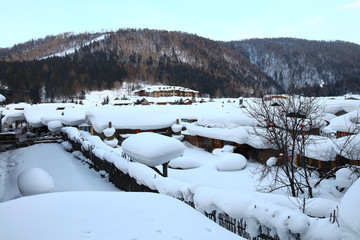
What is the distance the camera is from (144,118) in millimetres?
24297

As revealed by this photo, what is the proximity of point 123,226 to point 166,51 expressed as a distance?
524 feet

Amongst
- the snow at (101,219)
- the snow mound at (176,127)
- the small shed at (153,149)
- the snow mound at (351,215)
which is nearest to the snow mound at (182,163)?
the small shed at (153,149)

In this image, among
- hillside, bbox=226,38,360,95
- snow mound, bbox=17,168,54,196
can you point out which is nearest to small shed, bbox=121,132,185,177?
snow mound, bbox=17,168,54,196

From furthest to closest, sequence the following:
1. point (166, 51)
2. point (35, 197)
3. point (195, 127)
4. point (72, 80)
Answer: point (166, 51)
point (72, 80)
point (195, 127)
point (35, 197)

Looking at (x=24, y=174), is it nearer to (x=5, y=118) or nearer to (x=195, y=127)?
(x=195, y=127)

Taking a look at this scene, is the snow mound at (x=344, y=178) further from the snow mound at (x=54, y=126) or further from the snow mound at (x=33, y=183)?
the snow mound at (x=54, y=126)

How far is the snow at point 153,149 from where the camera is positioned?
7695 millimetres

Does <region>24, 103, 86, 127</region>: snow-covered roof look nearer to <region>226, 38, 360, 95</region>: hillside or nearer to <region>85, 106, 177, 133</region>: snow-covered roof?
<region>85, 106, 177, 133</region>: snow-covered roof

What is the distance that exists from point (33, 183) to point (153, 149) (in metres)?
3.51

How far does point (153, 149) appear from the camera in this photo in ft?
25.2

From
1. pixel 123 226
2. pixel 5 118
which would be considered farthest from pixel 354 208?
pixel 5 118

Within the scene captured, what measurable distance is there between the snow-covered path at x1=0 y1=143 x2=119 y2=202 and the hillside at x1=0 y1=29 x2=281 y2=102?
58350 millimetres

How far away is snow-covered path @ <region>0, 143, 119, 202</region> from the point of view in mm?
9080

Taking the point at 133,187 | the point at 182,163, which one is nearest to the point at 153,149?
the point at 133,187
